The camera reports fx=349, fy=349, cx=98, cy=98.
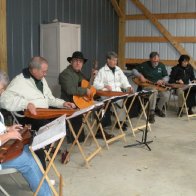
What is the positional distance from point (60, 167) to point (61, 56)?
275 cm

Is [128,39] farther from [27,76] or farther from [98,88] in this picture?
[27,76]

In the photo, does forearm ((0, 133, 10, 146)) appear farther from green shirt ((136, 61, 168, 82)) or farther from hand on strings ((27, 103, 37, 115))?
green shirt ((136, 61, 168, 82))

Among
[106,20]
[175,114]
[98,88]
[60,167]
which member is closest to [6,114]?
[60,167]

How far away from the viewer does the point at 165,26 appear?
816 centimetres

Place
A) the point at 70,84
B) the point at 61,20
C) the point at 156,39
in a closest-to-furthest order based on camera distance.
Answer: the point at 70,84, the point at 61,20, the point at 156,39

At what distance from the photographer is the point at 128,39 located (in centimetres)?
870

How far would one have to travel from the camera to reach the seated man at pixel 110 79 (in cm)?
501

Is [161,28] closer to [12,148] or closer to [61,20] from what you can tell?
[61,20]

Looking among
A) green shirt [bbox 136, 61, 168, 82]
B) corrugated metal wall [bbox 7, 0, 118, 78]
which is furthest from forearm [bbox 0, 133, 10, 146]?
green shirt [bbox 136, 61, 168, 82]

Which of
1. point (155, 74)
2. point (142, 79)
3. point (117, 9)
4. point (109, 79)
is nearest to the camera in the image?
point (109, 79)

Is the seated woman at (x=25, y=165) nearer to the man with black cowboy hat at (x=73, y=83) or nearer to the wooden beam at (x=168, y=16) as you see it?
the man with black cowboy hat at (x=73, y=83)

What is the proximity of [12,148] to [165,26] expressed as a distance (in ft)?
21.2

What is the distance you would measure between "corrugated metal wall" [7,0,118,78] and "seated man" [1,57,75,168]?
2182 mm

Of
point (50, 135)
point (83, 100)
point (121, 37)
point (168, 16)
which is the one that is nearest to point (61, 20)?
point (121, 37)
